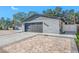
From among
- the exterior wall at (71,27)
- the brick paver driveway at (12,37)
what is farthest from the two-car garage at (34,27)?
the exterior wall at (71,27)

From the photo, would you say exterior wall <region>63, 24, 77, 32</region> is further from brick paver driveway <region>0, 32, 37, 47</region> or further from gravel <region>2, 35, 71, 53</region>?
brick paver driveway <region>0, 32, 37, 47</region>

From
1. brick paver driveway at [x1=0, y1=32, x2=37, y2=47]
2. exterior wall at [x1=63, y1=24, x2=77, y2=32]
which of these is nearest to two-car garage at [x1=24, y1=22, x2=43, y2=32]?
brick paver driveway at [x1=0, y1=32, x2=37, y2=47]

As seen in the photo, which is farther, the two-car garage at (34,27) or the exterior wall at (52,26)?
the two-car garage at (34,27)

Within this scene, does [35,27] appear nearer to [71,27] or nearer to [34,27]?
[34,27]

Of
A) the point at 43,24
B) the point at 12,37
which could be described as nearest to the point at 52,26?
the point at 43,24

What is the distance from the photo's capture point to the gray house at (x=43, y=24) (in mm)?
2787

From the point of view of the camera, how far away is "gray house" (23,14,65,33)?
279 centimetres

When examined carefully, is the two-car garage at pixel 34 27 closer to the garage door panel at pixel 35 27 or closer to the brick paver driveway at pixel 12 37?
the garage door panel at pixel 35 27

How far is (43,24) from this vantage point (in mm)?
2912

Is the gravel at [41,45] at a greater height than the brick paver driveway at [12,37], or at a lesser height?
lesser

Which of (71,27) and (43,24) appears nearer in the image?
(71,27)
